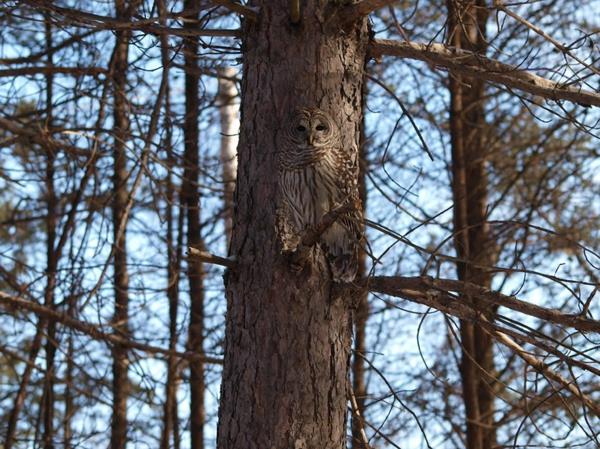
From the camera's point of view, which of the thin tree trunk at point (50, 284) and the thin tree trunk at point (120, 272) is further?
the thin tree trunk at point (120, 272)

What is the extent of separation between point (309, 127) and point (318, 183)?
44cm

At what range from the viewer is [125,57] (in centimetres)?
731

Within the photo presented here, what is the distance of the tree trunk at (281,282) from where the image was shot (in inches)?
132

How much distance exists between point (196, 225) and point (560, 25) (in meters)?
3.48

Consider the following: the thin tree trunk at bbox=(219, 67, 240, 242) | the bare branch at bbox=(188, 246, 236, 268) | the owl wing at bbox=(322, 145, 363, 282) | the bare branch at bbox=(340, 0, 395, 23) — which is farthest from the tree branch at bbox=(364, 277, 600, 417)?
the thin tree trunk at bbox=(219, 67, 240, 242)

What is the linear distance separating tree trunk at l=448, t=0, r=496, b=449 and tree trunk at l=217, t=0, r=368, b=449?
11.4ft

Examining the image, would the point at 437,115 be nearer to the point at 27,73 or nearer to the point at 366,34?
the point at 27,73

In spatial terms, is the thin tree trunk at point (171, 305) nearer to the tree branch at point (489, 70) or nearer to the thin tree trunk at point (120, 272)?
the thin tree trunk at point (120, 272)

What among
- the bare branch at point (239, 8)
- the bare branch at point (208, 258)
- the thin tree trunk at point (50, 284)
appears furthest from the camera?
the thin tree trunk at point (50, 284)

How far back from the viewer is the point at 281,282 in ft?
11.3

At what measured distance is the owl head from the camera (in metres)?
3.58

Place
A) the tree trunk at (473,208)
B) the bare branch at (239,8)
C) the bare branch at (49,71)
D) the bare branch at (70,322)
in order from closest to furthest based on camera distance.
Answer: the bare branch at (239,8), the bare branch at (49,71), the bare branch at (70,322), the tree trunk at (473,208)

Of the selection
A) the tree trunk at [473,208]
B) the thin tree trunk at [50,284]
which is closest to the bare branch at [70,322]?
the thin tree trunk at [50,284]

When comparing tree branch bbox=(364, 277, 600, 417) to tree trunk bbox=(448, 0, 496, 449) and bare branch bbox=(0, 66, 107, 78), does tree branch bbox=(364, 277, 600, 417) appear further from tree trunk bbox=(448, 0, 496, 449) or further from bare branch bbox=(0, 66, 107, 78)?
tree trunk bbox=(448, 0, 496, 449)
